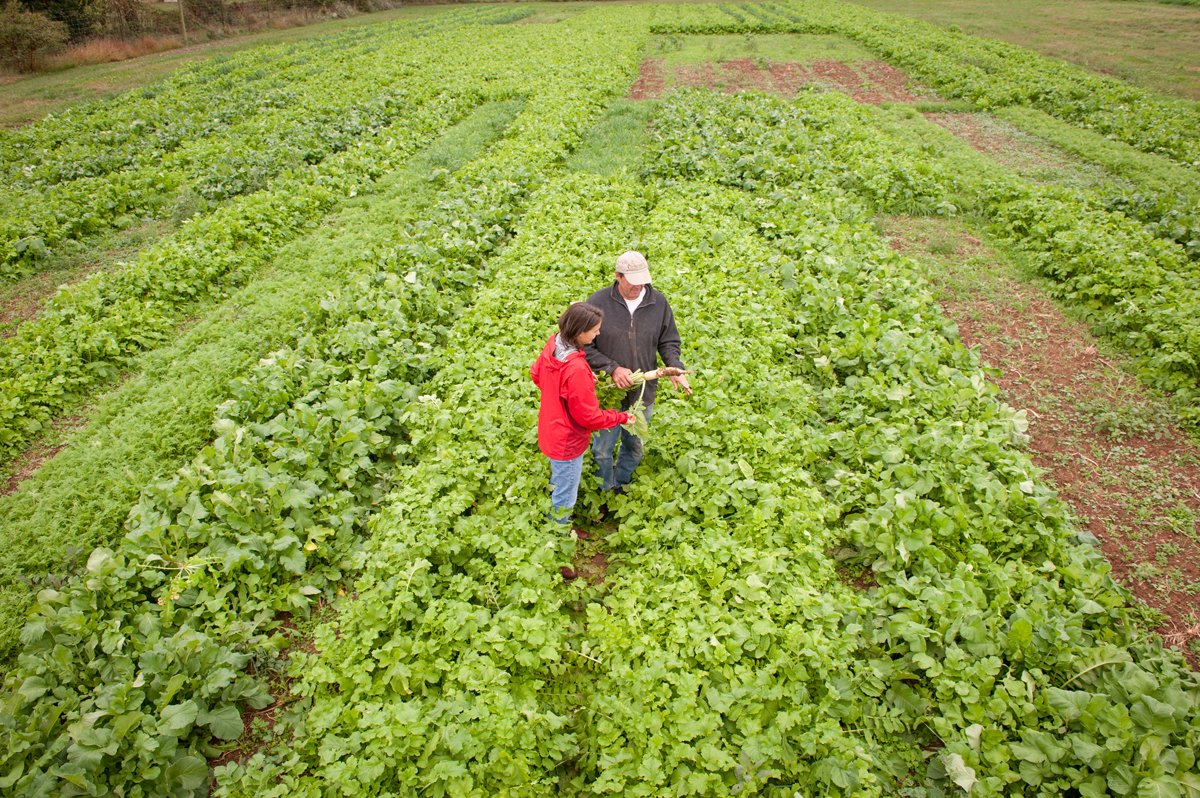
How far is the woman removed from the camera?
457cm

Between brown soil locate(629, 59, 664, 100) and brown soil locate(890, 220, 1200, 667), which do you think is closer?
brown soil locate(890, 220, 1200, 667)

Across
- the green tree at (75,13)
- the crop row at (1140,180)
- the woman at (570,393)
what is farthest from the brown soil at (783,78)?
the green tree at (75,13)

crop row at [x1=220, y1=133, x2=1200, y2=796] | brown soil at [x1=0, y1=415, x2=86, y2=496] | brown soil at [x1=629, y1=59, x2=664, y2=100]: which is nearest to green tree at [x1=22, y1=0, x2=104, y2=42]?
brown soil at [x1=629, y1=59, x2=664, y2=100]

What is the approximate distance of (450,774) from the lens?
3592 mm

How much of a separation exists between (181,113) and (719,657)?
878 inches

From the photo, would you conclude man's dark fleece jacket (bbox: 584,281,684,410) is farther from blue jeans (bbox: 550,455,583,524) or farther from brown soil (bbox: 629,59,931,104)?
brown soil (bbox: 629,59,931,104)

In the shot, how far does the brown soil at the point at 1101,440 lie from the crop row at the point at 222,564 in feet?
22.8

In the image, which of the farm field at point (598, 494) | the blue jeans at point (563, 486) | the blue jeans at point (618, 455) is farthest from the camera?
the blue jeans at point (618, 455)

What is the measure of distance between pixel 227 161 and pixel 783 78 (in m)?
20.4

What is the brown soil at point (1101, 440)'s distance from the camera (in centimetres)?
551

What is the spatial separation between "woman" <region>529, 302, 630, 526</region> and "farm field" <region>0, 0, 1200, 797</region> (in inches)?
31.5

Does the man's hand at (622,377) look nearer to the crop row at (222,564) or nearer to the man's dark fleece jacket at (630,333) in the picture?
the man's dark fleece jacket at (630,333)

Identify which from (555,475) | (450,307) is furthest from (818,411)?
(450,307)

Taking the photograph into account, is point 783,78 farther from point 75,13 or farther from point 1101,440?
point 75,13
